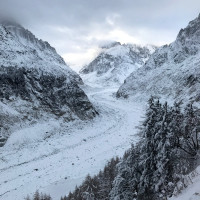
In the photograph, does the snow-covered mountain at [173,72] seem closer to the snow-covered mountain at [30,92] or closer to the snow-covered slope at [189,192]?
the snow-covered mountain at [30,92]

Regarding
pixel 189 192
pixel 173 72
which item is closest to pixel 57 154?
pixel 189 192

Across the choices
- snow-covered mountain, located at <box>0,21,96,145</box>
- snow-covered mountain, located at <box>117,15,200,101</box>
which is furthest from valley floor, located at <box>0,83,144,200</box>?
snow-covered mountain, located at <box>117,15,200,101</box>

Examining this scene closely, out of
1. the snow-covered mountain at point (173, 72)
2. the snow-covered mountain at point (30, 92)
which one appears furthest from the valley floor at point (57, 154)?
the snow-covered mountain at point (173, 72)

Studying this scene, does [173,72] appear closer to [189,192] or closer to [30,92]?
[30,92]

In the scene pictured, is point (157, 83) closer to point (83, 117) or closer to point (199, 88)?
point (199, 88)

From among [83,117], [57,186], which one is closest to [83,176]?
[57,186]
